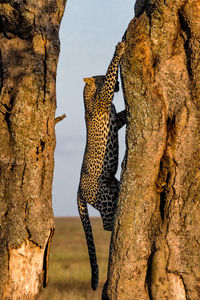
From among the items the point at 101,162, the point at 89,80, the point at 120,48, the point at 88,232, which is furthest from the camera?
the point at 89,80

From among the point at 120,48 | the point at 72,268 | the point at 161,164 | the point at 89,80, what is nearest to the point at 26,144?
the point at 161,164

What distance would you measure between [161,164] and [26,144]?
156 cm

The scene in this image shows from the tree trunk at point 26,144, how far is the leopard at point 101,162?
1.51 metres

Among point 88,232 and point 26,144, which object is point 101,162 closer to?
point 88,232

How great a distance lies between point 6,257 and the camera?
18.5 feet

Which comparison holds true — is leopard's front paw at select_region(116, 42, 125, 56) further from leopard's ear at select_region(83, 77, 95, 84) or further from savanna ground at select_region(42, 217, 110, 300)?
savanna ground at select_region(42, 217, 110, 300)

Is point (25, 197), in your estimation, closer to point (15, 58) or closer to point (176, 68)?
point (15, 58)

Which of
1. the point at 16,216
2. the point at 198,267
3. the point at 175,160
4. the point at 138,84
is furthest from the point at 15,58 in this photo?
the point at 198,267

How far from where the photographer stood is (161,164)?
5.82 meters

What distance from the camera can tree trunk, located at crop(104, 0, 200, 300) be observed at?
5609 mm

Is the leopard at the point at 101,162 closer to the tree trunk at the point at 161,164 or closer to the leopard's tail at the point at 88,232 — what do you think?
the leopard's tail at the point at 88,232

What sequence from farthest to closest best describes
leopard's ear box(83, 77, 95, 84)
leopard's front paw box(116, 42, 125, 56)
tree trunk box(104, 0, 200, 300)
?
leopard's ear box(83, 77, 95, 84) < leopard's front paw box(116, 42, 125, 56) < tree trunk box(104, 0, 200, 300)

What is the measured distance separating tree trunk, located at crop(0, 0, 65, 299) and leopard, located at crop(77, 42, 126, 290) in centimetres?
151

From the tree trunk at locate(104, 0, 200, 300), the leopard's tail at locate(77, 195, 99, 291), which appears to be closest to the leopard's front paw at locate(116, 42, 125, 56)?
the tree trunk at locate(104, 0, 200, 300)
